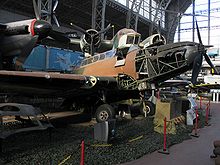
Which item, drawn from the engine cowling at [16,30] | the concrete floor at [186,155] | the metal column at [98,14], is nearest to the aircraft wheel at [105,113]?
the concrete floor at [186,155]

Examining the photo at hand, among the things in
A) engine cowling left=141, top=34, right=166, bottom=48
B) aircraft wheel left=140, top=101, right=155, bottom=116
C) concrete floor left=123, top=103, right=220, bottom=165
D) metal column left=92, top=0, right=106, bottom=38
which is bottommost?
concrete floor left=123, top=103, right=220, bottom=165

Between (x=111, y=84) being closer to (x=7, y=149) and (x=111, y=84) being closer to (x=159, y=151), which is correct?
(x=159, y=151)

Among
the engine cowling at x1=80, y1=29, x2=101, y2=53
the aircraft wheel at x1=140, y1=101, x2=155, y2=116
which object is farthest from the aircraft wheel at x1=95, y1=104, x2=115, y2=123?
the engine cowling at x1=80, y1=29, x2=101, y2=53

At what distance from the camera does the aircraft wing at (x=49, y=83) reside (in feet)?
26.6

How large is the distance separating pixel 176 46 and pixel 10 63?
7.68m

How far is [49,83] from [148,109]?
210 inches

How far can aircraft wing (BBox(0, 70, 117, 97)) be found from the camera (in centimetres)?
810

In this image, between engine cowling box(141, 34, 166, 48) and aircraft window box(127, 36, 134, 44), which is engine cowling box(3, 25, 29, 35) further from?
engine cowling box(141, 34, 166, 48)

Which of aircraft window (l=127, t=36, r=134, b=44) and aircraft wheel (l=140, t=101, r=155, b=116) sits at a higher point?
aircraft window (l=127, t=36, r=134, b=44)

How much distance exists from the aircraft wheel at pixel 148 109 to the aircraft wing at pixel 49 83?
236 cm

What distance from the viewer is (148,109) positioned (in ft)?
41.3

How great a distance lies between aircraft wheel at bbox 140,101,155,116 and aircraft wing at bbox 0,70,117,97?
236 cm

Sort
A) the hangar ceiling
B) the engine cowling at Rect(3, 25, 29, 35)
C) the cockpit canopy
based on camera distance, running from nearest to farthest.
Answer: the engine cowling at Rect(3, 25, 29, 35) → the cockpit canopy → the hangar ceiling

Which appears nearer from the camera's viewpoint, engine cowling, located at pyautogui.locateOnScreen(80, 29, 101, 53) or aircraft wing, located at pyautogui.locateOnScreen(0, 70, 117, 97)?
aircraft wing, located at pyautogui.locateOnScreen(0, 70, 117, 97)
